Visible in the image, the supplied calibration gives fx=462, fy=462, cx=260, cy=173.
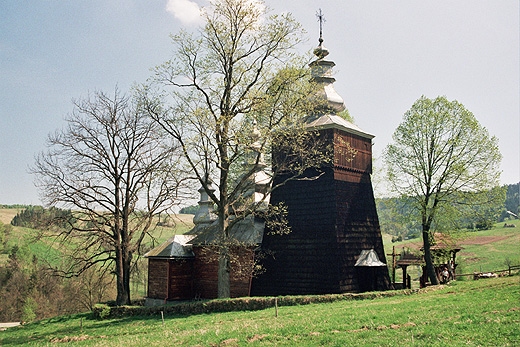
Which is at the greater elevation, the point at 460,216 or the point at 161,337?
the point at 460,216

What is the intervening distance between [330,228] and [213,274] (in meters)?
8.41

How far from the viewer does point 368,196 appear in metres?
26.5

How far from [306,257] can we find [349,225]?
285cm

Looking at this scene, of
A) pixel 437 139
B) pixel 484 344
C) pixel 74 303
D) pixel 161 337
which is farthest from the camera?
pixel 74 303

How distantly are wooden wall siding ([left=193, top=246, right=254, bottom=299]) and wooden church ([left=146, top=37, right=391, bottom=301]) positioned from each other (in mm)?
59

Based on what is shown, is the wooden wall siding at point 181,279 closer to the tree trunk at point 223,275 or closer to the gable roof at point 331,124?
the tree trunk at point 223,275

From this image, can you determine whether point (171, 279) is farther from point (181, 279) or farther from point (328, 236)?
point (328, 236)

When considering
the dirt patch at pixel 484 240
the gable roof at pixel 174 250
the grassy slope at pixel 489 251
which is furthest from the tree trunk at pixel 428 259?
the dirt patch at pixel 484 240

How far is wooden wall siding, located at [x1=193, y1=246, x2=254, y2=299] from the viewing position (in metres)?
26.1

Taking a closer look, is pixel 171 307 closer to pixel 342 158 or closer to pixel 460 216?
pixel 342 158

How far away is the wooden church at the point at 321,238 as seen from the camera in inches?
939

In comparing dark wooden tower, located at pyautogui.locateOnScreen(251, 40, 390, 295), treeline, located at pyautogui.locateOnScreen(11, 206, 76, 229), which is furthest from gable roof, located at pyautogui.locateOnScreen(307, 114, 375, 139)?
treeline, located at pyautogui.locateOnScreen(11, 206, 76, 229)

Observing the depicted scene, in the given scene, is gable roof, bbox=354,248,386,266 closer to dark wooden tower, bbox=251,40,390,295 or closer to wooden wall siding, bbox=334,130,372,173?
dark wooden tower, bbox=251,40,390,295

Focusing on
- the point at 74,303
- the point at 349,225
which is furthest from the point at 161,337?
the point at 74,303
